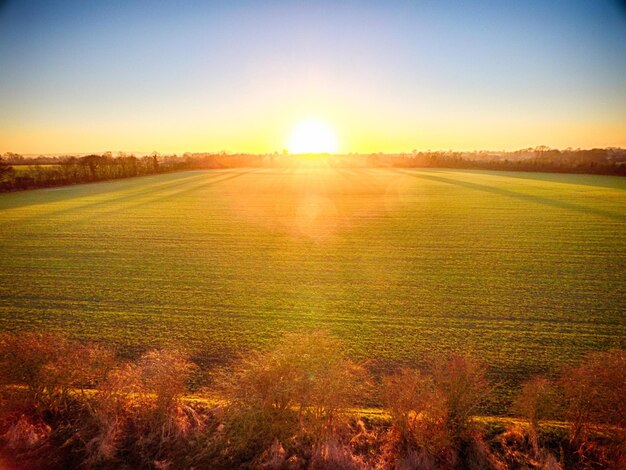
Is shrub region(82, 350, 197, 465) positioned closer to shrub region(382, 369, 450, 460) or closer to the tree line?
shrub region(382, 369, 450, 460)

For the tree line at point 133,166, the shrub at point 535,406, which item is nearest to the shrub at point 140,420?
the shrub at point 535,406

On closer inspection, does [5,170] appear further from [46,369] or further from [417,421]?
[417,421]

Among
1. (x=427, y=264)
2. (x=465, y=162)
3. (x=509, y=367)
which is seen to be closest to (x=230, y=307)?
(x=509, y=367)

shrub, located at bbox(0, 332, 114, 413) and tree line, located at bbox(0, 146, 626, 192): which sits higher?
tree line, located at bbox(0, 146, 626, 192)

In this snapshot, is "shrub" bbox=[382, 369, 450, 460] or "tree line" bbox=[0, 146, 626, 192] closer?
"shrub" bbox=[382, 369, 450, 460]

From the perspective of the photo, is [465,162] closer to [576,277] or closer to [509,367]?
[576,277]

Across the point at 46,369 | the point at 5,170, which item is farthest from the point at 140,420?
the point at 5,170

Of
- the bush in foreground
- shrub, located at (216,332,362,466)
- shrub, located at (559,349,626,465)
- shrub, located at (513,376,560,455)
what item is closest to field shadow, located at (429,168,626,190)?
shrub, located at (559,349,626,465)

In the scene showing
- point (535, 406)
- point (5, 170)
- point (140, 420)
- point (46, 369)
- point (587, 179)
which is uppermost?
point (5, 170)

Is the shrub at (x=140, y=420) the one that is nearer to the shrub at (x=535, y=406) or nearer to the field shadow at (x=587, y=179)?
the shrub at (x=535, y=406)
